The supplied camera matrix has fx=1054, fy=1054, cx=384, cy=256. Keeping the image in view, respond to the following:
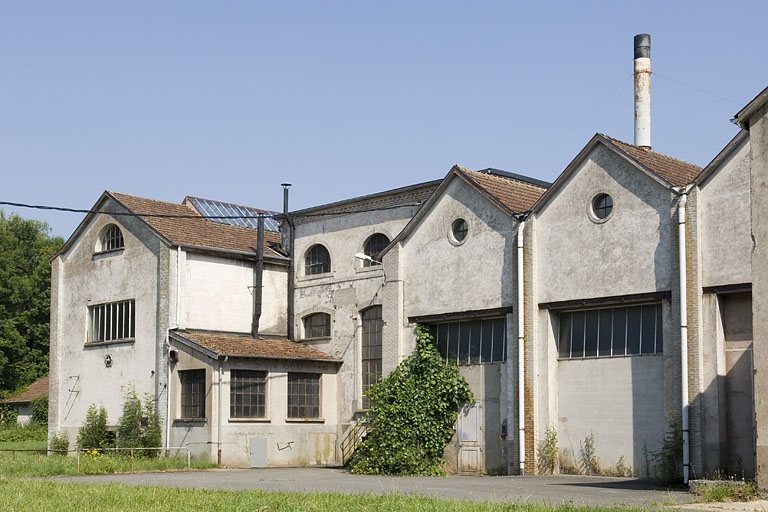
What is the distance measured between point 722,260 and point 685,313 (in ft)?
4.48

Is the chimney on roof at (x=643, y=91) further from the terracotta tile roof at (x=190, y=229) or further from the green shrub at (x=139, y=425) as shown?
the green shrub at (x=139, y=425)

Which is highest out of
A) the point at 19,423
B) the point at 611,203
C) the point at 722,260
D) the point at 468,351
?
the point at 611,203

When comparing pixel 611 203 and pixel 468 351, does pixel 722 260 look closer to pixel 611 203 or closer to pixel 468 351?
pixel 611 203

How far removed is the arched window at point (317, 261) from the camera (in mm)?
34406

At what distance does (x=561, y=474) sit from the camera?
2522cm

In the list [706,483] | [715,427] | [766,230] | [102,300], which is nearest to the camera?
[766,230]

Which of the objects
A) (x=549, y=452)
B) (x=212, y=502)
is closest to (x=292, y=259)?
(x=549, y=452)

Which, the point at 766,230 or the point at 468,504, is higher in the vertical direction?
the point at 766,230

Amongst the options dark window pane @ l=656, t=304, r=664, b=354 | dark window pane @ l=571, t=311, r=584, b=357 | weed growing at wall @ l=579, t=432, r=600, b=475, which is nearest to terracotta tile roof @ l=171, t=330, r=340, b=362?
A: dark window pane @ l=571, t=311, r=584, b=357

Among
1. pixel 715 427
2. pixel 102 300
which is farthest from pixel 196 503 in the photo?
pixel 102 300

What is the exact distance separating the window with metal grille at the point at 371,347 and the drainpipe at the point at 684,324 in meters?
11.6

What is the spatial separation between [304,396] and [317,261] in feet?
15.0

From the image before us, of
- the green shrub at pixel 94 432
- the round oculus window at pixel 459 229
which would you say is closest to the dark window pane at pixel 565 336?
the round oculus window at pixel 459 229

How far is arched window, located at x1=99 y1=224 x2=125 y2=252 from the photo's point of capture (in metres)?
35.5
